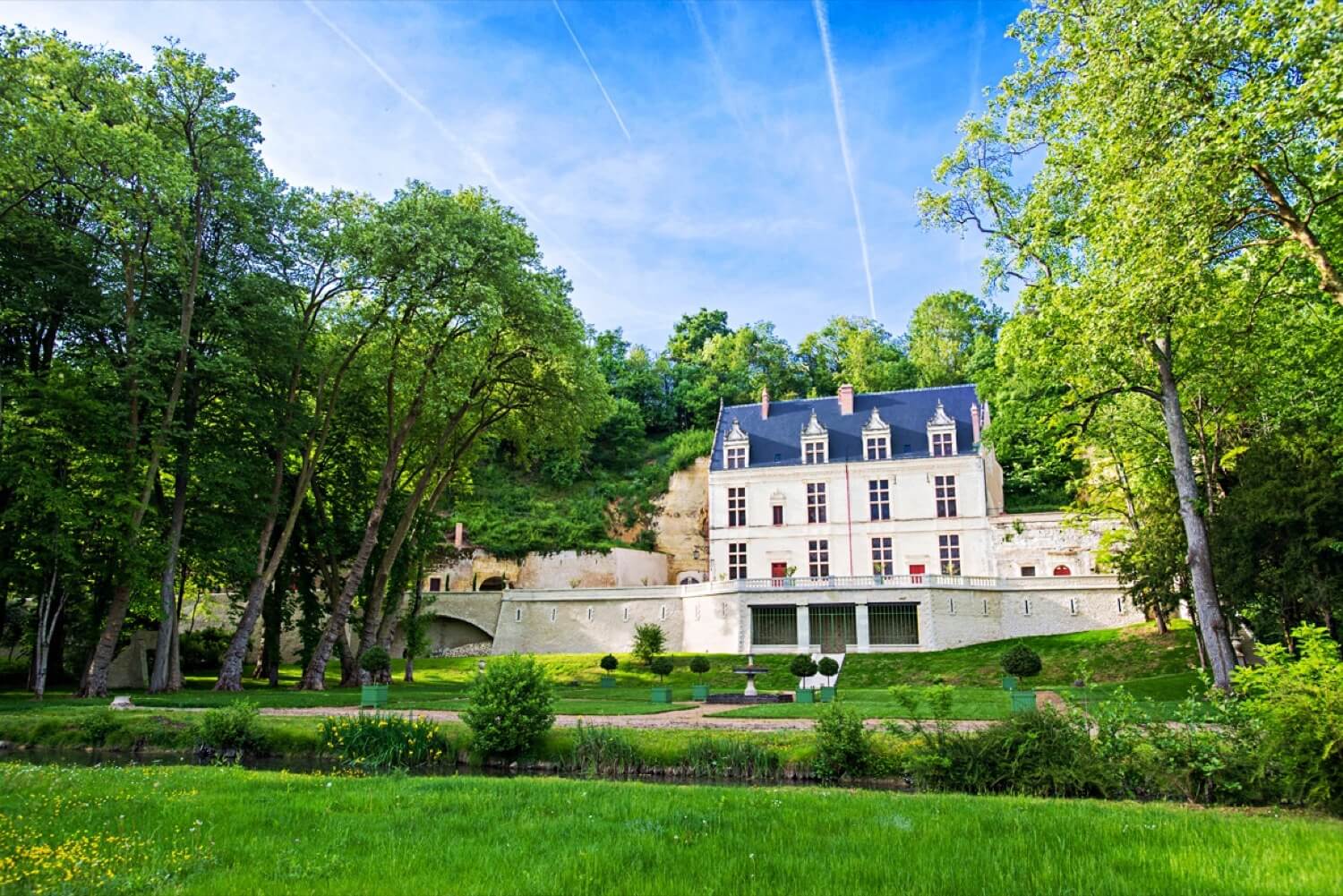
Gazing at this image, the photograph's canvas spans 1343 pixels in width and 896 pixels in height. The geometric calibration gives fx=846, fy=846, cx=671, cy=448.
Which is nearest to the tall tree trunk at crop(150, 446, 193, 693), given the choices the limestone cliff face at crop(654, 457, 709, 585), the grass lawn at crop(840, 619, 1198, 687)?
the grass lawn at crop(840, 619, 1198, 687)

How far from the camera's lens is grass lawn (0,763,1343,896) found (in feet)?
16.8

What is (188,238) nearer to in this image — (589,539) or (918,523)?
(589,539)

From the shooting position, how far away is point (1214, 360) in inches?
680

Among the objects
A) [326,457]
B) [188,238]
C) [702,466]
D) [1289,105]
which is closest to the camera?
[1289,105]

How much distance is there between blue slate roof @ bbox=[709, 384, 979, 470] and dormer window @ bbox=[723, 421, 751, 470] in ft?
0.97

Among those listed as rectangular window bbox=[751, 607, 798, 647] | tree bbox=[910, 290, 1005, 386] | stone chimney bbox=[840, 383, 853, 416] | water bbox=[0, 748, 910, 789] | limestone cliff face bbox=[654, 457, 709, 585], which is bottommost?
water bbox=[0, 748, 910, 789]

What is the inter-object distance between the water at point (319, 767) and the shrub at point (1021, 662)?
51.5 feet

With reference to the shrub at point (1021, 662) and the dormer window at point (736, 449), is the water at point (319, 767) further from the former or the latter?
the dormer window at point (736, 449)

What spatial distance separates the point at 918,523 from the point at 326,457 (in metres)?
26.9

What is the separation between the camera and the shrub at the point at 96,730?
1410 centimetres

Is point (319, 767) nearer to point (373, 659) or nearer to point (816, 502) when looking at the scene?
point (373, 659)

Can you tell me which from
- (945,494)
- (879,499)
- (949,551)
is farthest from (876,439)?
(949,551)

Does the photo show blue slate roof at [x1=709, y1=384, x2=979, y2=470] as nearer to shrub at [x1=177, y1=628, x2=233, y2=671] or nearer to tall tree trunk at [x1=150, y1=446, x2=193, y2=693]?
shrub at [x1=177, y1=628, x2=233, y2=671]

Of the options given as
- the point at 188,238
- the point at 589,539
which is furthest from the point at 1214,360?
the point at 589,539
